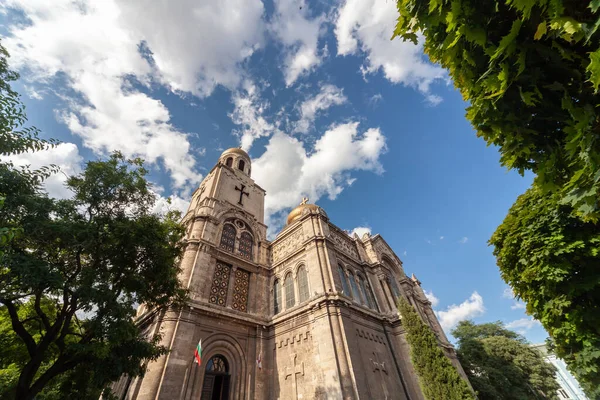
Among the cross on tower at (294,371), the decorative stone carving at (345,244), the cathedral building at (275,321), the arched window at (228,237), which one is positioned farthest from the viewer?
the decorative stone carving at (345,244)

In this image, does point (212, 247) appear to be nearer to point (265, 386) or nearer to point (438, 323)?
point (265, 386)

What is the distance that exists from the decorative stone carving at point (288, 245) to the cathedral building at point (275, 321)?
96 mm

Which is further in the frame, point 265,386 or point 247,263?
point 247,263

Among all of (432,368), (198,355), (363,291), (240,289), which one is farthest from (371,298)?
(198,355)

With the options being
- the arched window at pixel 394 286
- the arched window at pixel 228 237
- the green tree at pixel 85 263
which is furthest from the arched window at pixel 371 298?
the green tree at pixel 85 263

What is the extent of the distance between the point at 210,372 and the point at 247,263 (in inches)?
277

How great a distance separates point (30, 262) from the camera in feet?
21.6

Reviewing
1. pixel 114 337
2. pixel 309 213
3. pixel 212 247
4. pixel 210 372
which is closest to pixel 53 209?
pixel 114 337

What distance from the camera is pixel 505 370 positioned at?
955 inches

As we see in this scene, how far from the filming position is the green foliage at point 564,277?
6.60m

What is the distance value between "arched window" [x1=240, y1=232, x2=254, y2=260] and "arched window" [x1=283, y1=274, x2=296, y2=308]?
3463 millimetres

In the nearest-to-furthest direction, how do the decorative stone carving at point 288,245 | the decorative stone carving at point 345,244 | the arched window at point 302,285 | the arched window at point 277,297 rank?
1. the arched window at point 302,285
2. the arched window at point 277,297
3. the decorative stone carving at point 288,245
4. the decorative stone carving at point 345,244

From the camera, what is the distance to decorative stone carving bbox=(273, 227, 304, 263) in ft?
62.2

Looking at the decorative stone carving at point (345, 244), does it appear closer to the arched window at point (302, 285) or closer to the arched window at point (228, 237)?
the arched window at point (302, 285)
